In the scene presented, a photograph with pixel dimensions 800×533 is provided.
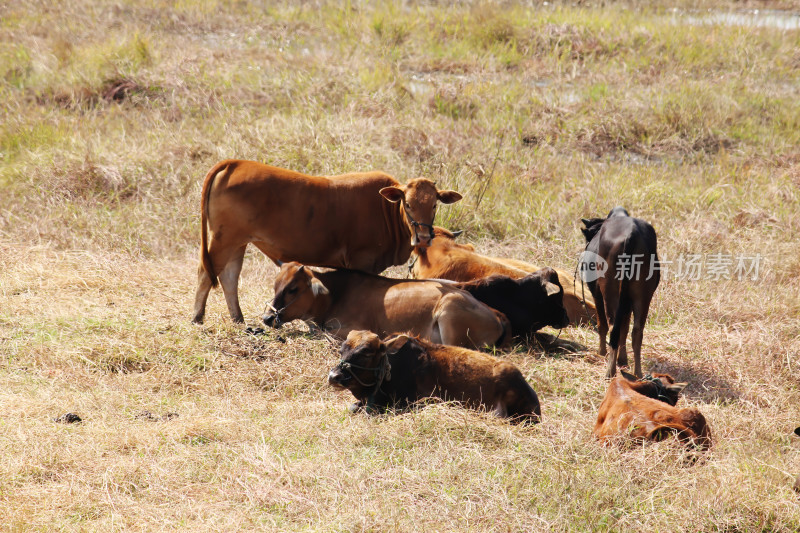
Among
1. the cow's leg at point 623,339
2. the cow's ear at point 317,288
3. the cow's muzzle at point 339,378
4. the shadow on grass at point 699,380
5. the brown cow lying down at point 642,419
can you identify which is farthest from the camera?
the cow's ear at point 317,288

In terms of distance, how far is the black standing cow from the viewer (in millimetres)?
7363

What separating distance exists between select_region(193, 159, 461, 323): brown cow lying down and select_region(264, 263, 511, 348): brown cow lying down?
0.47 meters

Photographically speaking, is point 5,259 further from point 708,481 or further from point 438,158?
point 708,481

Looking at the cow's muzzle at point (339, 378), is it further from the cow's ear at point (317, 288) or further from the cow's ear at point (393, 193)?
the cow's ear at point (393, 193)

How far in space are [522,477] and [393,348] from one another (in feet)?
5.51

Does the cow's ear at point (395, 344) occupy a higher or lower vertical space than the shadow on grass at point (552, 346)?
higher

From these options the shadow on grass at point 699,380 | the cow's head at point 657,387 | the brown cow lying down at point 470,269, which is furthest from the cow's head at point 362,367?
the brown cow lying down at point 470,269

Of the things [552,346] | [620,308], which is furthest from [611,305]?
[552,346]

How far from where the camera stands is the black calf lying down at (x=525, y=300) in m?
8.52

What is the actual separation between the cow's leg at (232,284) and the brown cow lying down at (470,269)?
1875 millimetres

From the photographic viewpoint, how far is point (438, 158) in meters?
13.3

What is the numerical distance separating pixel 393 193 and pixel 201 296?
2.09m

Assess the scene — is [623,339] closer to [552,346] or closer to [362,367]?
[552,346]

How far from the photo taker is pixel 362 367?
6539mm
